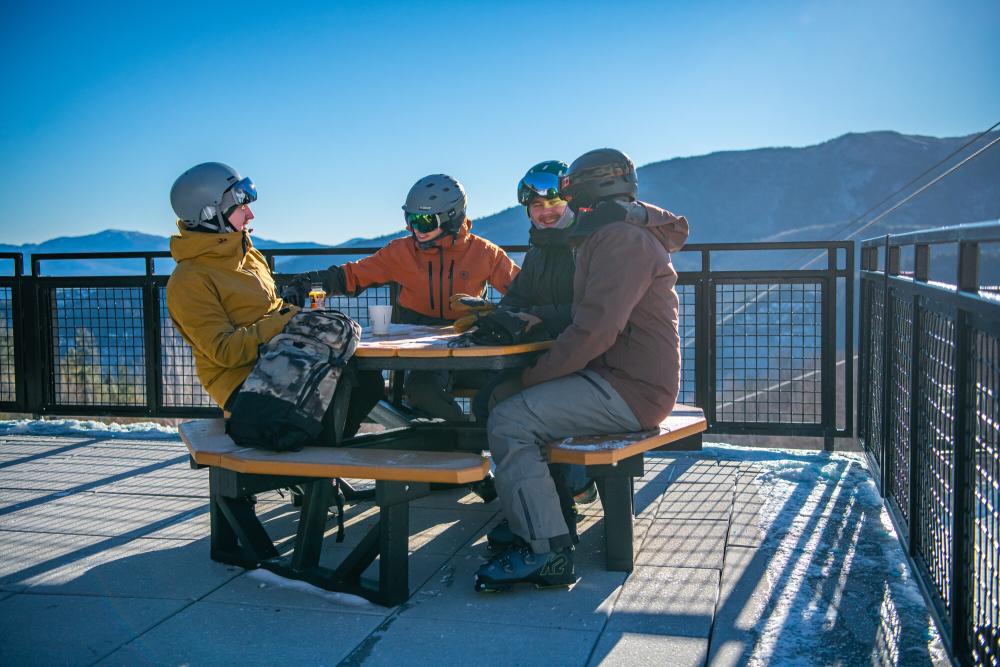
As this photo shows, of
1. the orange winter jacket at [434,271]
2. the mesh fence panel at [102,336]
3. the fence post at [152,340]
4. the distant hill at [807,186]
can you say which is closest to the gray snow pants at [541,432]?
the orange winter jacket at [434,271]

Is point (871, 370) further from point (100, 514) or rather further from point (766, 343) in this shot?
point (100, 514)

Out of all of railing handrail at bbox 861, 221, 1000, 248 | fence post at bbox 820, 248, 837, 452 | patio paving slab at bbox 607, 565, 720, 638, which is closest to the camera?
railing handrail at bbox 861, 221, 1000, 248

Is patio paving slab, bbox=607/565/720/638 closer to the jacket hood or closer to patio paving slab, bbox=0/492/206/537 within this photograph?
the jacket hood

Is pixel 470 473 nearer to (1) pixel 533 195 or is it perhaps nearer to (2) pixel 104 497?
(1) pixel 533 195

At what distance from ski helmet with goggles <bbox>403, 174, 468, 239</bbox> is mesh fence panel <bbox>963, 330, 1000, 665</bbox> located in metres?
3.07

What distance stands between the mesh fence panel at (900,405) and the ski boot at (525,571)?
5.05 feet

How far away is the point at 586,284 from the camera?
12.3 ft

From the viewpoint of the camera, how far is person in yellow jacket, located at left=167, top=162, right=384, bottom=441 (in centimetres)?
382

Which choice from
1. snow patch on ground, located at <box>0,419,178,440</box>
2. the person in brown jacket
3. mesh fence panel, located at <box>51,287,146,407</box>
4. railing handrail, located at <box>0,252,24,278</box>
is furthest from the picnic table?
railing handrail, located at <box>0,252,24,278</box>

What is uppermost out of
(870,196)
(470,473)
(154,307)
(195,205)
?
(870,196)

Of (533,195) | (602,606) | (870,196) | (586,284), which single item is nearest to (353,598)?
(602,606)

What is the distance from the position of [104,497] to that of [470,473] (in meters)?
2.87

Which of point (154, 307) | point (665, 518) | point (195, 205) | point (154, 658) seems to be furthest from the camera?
point (154, 307)

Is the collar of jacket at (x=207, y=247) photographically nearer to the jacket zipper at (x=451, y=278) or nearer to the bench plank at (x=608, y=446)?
the jacket zipper at (x=451, y=278)
